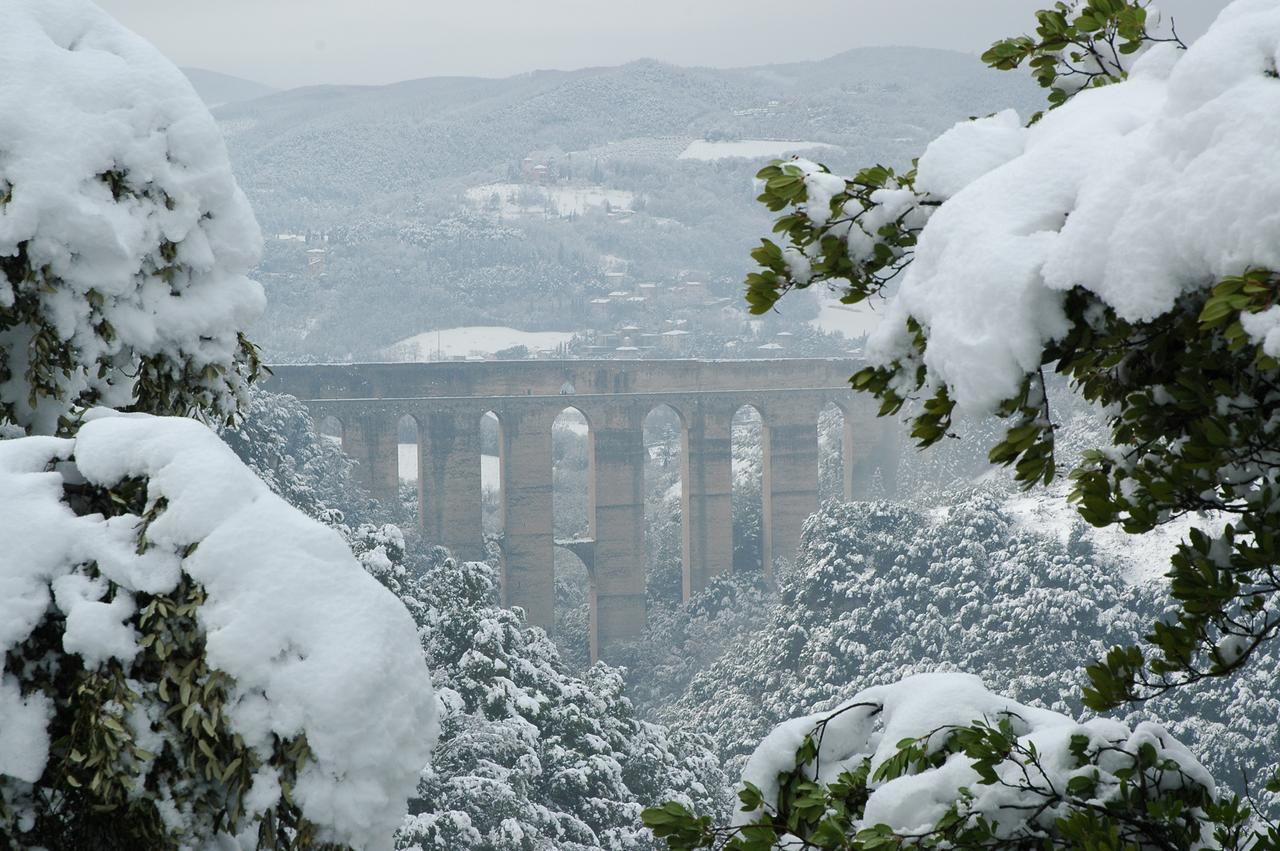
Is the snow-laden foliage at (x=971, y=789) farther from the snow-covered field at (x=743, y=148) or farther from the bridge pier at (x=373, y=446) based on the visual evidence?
the snow-covered field at (x=743, y=148)

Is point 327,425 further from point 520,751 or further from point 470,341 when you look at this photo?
point 470,341

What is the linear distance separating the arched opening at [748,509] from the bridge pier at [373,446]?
10120mm

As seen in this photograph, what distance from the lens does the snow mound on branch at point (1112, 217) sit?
1.95 meters

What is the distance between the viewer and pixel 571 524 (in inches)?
2267

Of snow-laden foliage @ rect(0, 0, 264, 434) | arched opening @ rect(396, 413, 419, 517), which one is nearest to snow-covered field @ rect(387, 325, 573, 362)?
arched opening @ rect(396, 413, 419, 517)

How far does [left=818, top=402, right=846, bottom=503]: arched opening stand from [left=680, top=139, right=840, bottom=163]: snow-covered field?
47254 mm

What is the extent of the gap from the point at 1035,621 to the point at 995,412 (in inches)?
849

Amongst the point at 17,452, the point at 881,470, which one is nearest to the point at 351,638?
the point at 17,452

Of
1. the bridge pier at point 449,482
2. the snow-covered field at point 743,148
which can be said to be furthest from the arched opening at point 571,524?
the snow-covered field at point 743,148

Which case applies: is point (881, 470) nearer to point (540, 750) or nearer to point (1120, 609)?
point (1120, 609)

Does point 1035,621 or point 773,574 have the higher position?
point 1035,621

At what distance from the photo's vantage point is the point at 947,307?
88.4 inches

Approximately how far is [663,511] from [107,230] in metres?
49.6

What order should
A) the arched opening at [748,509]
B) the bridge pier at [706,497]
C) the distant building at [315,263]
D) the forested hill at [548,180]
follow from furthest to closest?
the distant building at [315,263], the forested hill at [548,180], the arched opening at [748,509], the bridge pier at [706,497]
